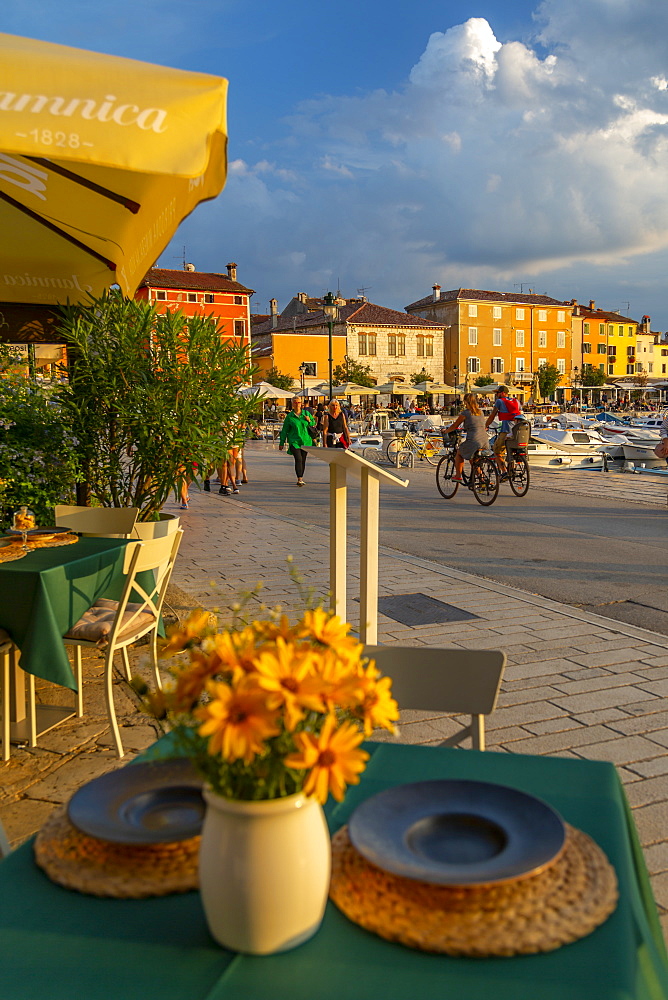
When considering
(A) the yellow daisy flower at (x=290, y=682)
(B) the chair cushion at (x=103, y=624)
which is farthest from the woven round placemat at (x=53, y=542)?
(A) the yellow daisy flower at (x=290, y=682)

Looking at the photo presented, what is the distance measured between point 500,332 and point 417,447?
61.2m

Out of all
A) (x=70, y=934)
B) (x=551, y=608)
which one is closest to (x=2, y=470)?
(x=551, y=608)

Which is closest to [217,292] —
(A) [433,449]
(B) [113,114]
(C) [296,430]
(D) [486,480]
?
(A) [433,449]

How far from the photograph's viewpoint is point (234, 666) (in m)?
1.18

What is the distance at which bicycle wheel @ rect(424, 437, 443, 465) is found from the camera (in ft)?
76.4

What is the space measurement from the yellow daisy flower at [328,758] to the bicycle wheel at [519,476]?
45.1 ft

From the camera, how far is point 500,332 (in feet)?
265

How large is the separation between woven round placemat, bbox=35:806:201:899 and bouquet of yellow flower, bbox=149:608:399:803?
30 cm

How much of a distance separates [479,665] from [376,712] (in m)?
1.24

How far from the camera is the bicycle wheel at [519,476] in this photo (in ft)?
47.7

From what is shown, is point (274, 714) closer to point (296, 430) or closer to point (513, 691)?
point (513, 691)

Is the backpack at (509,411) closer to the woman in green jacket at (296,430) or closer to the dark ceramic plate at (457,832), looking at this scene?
the woman in green jacket at (296,430)

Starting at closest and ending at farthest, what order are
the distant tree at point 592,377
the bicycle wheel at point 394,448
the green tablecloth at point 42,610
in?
1. the green tablecloth at point 42,610
2. the bicycle wheel at point 394,448
3. the distant tree at point 592,377

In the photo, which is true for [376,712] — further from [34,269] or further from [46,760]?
[34,269]
